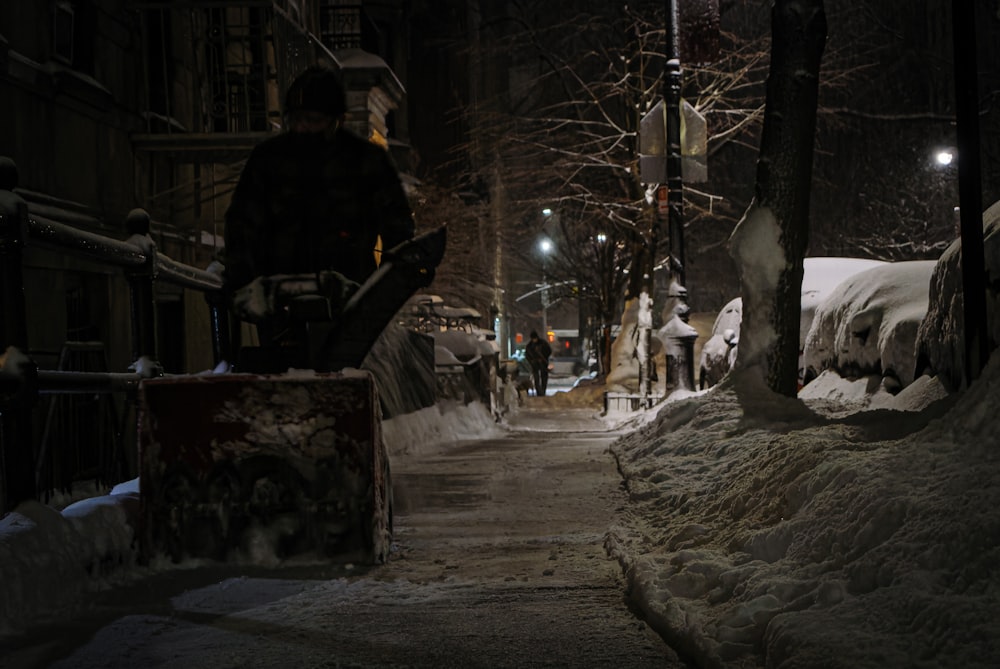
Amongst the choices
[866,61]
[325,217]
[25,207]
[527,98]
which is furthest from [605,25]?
[25,207]

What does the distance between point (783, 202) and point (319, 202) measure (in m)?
5.10

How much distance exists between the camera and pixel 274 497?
17.7ft

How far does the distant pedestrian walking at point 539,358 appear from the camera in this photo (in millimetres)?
34406

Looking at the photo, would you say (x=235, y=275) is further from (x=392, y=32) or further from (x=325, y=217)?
(x=392, y=32)

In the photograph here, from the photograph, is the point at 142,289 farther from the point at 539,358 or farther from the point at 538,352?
the point at 539,358

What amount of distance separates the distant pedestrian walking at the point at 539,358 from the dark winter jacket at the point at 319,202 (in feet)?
89.6

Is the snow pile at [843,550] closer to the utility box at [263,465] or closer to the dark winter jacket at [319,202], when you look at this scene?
the utility box at [263,465]

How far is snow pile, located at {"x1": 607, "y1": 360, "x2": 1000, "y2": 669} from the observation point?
10.6 ft

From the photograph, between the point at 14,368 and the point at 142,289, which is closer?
the point at 14,368

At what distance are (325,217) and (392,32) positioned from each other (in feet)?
110

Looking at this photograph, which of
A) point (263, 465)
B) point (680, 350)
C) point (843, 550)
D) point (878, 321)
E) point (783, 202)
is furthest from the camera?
point (680, 350)

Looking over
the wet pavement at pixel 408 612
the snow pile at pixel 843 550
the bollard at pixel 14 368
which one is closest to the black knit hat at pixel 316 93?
the bollard at pixel 14 368

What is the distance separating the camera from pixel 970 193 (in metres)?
5.45

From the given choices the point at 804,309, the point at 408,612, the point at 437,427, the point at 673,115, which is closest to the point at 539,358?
the point at 673,115
